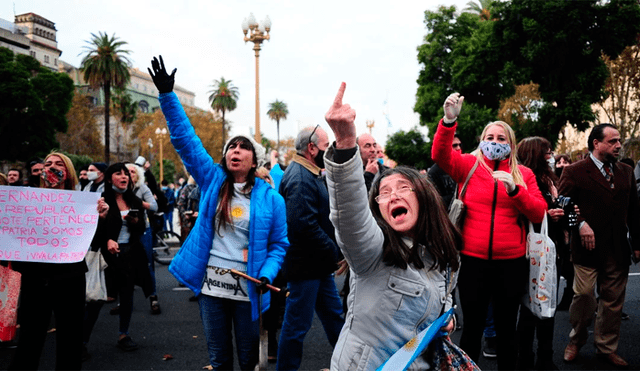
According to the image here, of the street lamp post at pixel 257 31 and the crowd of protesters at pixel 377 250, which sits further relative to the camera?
the street lamp post at pixel 257 31

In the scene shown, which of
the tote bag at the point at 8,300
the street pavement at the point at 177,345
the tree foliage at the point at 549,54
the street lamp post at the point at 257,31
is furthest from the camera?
the tree foliage at the point at 549,54

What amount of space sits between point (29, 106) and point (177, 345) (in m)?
37.1

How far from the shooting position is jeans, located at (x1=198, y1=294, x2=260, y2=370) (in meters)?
3.18

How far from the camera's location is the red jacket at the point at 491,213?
3592 mm

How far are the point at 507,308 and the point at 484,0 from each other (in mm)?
46864

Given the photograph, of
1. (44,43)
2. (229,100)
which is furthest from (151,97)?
(229,100)

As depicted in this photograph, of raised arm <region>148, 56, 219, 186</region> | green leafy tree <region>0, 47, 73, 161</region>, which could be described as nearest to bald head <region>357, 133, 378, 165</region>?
raised arm <region>148, 56, 219, 186</region>

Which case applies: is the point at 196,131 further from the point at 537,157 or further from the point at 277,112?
the point at 537,157

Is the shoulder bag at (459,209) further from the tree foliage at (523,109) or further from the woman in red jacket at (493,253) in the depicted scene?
the tree foliage at (523,109)

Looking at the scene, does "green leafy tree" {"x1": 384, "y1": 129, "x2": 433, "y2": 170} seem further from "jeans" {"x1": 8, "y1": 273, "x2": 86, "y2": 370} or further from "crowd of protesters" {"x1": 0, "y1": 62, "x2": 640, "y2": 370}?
"jeans" {"x1": 8, "y1": 273, "x2": 86, "y2": 370}

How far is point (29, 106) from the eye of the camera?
119 feet

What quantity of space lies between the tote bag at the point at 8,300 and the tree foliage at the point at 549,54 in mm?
23582

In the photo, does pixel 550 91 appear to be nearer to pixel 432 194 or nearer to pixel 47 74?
pixel 432 194

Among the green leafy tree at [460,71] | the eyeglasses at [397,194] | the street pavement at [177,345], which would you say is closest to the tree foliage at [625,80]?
the green leafy tree at [460,71]
